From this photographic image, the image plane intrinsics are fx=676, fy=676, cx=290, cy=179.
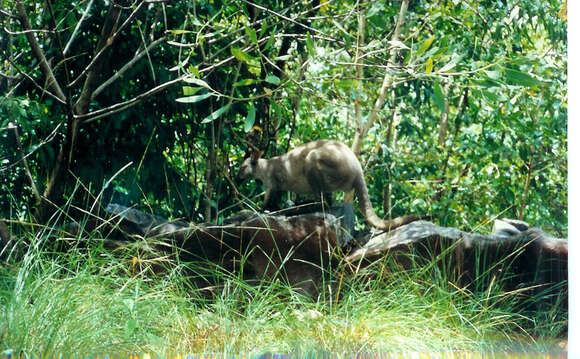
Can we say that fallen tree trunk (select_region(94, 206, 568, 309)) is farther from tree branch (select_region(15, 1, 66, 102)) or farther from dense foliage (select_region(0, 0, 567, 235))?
tree branch (select_region(15, 1, 66, 102))

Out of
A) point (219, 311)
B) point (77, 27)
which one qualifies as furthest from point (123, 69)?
point (219, 311)

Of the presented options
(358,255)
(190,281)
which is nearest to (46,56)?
(190,281)

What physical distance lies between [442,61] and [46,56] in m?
1.81

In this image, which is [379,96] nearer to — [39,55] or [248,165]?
[248,165]

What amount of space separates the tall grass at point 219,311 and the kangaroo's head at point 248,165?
1.44ft

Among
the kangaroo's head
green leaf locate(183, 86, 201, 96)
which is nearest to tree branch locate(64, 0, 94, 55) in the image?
green leaf locate(183, 86, 201, 96)

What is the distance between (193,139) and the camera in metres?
3.06

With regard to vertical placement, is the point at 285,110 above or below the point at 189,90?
below

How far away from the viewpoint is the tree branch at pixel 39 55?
292cm

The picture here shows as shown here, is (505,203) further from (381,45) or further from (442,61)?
(381,45)

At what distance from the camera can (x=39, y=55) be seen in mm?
2982

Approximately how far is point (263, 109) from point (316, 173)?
447 mm

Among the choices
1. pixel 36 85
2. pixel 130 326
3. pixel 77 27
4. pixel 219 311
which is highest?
pixel 77 27

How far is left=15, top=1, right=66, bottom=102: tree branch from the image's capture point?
292 centimetres
